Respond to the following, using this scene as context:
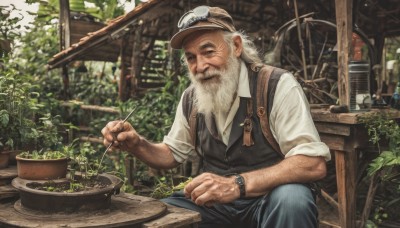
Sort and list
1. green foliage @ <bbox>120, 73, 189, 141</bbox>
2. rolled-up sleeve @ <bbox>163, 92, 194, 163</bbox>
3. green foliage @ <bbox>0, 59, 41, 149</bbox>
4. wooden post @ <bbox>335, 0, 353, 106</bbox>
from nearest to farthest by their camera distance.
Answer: rolled-up sleeve @ <bbox>163, 92, 194, 163</bbox> → green foliage @ <bbox>0, 59, 41, 149</bbox> → wooden post @ <bbox>335, 0, 353, 106</bbox> → green foliage @ <bbox>120, 73, 189, 141</bbox>

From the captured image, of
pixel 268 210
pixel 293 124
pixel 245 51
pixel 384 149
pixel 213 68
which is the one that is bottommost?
pixel 268 210

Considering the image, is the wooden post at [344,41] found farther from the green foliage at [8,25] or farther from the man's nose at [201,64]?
the green foliage at [8,25]

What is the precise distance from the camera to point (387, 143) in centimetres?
411

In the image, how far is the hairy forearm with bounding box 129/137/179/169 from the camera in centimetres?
286

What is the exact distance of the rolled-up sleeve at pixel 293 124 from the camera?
2.44m

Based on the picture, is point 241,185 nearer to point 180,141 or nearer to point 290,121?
point 290,121

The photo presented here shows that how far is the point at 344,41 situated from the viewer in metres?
4.33

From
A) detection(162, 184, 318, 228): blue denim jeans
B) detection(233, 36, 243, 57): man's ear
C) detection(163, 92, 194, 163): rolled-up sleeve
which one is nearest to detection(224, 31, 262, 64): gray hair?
detection(233, 36, 243, 57): man's ear

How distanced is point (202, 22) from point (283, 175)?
41.4 inches

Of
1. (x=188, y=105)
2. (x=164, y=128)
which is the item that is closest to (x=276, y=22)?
(x=164, y=128)

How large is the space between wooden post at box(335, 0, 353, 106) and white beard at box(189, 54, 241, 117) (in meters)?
1.78

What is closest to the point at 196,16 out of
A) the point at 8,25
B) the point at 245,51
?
the point at 245,51

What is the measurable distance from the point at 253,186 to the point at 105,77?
36.2 feet

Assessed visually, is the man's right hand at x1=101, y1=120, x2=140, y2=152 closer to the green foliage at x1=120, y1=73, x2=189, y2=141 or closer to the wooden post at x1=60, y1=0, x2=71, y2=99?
the green foliage at x1=120, y1=73, x2=189, y2=141
